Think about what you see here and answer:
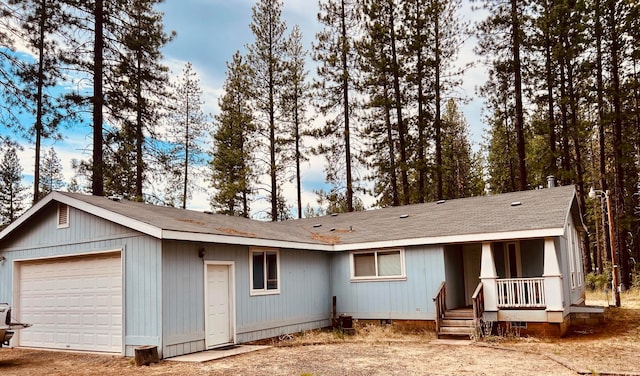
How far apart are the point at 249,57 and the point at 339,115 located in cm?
548

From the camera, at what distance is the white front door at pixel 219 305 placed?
1181 centimetres

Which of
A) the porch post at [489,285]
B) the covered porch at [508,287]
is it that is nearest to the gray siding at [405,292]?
the covered porch at [508,287]

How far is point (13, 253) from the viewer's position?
537 inches

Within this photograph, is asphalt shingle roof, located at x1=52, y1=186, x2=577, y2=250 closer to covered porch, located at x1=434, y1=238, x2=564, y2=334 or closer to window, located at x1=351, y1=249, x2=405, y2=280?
window, located at x1=351, y1=249, x2=405, y2=280

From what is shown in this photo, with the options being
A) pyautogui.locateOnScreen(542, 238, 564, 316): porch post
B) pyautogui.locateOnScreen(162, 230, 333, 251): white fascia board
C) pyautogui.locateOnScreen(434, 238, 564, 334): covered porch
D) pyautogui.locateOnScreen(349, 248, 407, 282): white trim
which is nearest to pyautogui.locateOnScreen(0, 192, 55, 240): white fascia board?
pyautogui.locateOnScreen(162, 230, 333, 251): white fascia board

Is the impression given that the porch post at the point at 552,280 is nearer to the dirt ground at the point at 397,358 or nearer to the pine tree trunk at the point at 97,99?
the dirt ground at the point at 397,358

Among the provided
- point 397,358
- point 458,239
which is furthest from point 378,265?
point 397,358

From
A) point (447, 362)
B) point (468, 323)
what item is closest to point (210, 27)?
point (468, 323)

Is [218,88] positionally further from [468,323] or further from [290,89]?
[468,323]

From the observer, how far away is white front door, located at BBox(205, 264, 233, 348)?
465 inches

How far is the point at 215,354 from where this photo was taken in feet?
35.9

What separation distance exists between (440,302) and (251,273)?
4.83m

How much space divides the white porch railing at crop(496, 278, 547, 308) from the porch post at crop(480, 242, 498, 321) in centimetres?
13

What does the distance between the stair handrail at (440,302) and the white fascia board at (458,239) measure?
1167 millimetres
